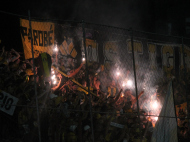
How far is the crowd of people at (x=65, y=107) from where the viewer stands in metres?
5.05

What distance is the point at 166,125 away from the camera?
5.94 m

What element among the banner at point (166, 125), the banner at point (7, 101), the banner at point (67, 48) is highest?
the banner at point (67, 48)

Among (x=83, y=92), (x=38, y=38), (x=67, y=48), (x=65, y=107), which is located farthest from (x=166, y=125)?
(x=38, y=38)

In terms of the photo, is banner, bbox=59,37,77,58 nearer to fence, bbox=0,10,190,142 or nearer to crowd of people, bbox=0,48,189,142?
fence, bbox=0,10,190,142

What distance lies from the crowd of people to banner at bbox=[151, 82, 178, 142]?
39cm

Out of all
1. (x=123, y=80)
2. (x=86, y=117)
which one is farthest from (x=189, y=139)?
(x=86, y=117)

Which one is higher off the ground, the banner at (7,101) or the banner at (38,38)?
the banner at (38,38)

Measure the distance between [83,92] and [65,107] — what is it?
1.00m

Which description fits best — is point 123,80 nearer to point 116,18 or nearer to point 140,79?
point 140,79

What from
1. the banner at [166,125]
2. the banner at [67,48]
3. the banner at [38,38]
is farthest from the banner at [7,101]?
the banner at [166,125]

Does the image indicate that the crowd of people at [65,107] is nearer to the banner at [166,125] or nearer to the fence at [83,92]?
the fence at [83,92]

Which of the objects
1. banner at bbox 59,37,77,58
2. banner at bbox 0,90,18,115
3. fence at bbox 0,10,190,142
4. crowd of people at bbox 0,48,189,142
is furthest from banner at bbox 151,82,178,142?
banner at bbox 0,90,18,115

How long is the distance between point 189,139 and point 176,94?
183cm

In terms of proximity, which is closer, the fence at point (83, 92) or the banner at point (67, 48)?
the fence at point (83, 92)
